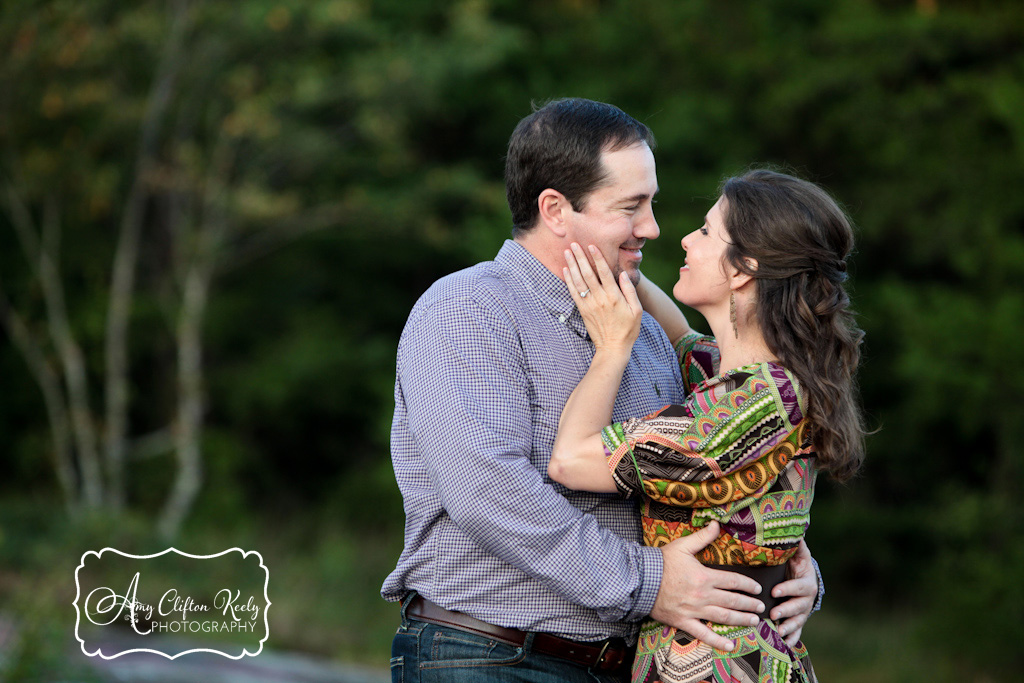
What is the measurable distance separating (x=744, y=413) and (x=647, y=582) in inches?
14.9

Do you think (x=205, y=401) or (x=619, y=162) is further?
(x=205, y=401)

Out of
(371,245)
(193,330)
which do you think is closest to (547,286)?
(193,330)

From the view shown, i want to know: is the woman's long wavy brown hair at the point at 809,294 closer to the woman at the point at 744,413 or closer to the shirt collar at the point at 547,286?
the woman at the point at 744,413

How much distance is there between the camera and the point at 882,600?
11898 mm

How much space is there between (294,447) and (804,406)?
11.8 m

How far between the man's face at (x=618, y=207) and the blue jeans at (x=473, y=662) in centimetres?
87

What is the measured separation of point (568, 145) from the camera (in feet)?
7.41

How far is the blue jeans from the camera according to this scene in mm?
2006

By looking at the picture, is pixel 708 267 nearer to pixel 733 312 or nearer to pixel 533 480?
pixel 733 312

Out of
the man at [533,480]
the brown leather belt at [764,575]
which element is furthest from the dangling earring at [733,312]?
the brown leather belt at [764,575]

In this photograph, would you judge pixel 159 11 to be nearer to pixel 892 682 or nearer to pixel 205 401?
pixel 205 401

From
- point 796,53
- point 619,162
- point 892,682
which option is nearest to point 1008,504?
point 892,682

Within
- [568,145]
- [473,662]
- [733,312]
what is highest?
[568,145]

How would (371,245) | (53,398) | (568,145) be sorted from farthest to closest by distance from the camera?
(371,245), (53,398), (568,145)
